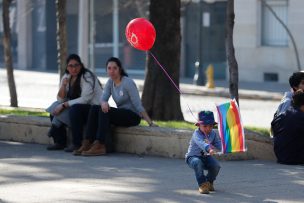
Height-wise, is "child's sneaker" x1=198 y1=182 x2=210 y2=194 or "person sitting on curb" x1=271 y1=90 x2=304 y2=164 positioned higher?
"person sitting on curb" x1=271 y1=90 x2=304 y2=164

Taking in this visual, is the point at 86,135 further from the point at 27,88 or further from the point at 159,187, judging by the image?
the point at 27,88

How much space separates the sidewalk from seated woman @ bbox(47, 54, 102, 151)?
1.30 feet

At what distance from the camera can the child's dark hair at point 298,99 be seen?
11.2 m

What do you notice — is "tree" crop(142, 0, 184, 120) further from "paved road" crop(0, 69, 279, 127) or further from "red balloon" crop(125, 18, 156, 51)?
"paved road" crop(0, 69, 279, 127)

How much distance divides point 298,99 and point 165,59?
442 centimetres

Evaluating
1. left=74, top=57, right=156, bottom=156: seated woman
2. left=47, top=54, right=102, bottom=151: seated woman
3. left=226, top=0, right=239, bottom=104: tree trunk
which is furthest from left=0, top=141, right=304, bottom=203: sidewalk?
left=226, top=0, right=239, bottom=104: tree trunk

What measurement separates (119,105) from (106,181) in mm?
2510

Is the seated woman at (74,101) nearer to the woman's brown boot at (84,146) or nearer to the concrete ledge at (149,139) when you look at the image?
the woman's brown boot at (84,146)

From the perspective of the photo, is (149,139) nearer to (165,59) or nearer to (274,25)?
(165,59)

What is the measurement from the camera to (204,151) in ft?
30.4

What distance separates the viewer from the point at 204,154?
9367 mm

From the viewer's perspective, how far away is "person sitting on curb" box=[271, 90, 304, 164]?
437 inches

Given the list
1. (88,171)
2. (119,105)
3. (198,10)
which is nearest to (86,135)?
(119,105)

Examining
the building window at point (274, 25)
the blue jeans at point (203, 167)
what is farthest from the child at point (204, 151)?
the building window at point (274, 25)
